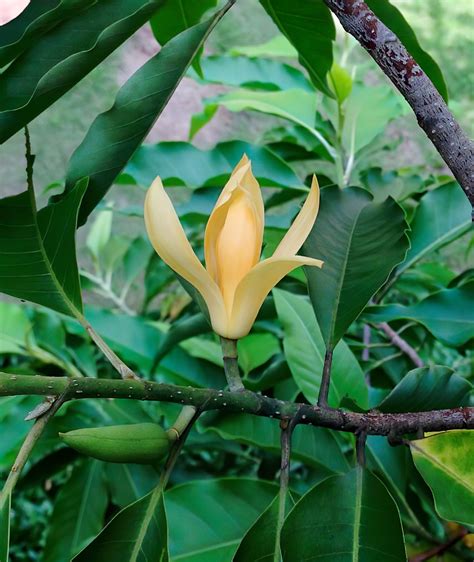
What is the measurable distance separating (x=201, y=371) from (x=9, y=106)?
691 millimetres

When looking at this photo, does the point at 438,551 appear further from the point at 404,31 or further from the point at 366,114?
the point at 366,114

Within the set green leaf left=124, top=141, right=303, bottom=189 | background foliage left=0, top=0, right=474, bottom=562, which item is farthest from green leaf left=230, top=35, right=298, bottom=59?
green leaf left=124, top=141, right=303, bottom=189

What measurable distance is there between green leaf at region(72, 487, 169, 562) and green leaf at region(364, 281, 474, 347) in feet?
1.85

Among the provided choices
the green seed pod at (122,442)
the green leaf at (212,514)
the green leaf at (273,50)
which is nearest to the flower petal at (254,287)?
the green seed pod at (122,442)

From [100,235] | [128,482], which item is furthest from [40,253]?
[100,235]

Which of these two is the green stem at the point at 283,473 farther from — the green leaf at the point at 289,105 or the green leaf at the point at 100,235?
the green leaf at the point at 100,235

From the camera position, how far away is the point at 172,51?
0.71 metres

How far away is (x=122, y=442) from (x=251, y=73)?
1078 mm

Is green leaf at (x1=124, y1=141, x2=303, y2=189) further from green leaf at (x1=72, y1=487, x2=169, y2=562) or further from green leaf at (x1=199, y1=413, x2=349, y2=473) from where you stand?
green leaf at (x1=72, y1=487, x2=169, y2=562)

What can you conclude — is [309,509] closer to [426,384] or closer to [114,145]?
[426,384]

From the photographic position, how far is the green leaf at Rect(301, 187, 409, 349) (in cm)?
76

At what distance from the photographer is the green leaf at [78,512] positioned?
1241 mm

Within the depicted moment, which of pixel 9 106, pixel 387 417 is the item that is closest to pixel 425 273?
pixel 387 417

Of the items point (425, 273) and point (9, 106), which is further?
point (425, 273)
